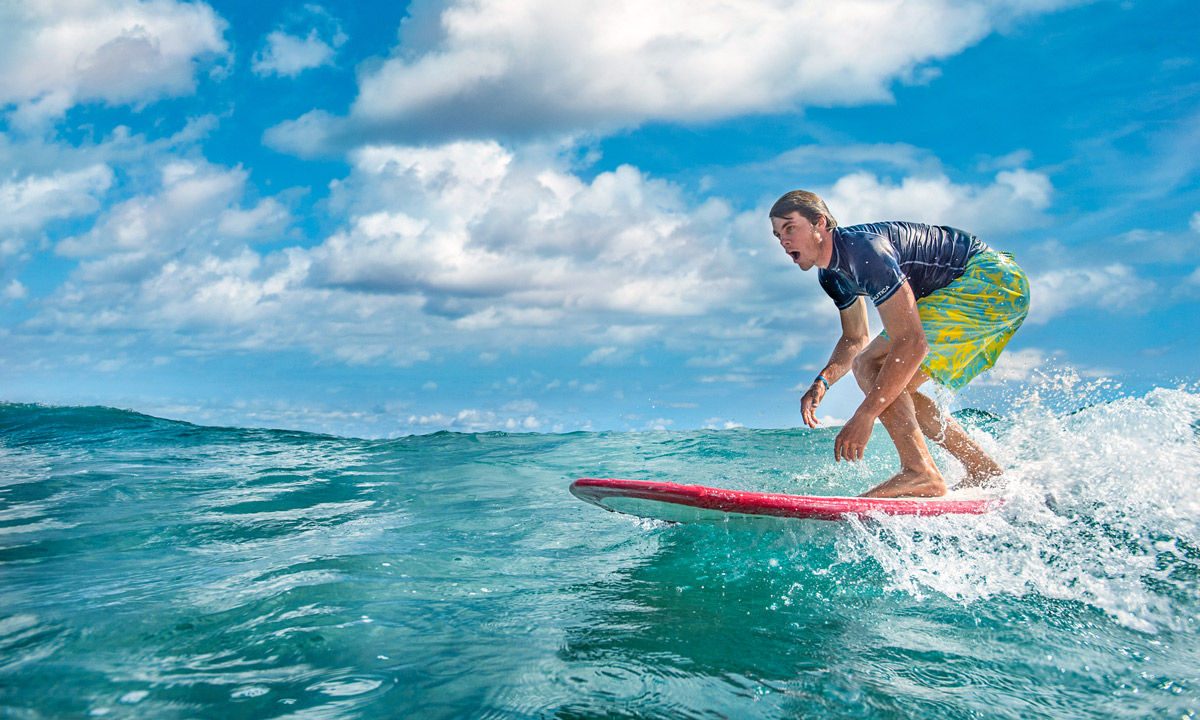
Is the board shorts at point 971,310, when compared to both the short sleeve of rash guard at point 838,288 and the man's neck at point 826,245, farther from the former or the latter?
the man's neck at point 826,245

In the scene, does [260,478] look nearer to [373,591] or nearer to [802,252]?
[373,591]

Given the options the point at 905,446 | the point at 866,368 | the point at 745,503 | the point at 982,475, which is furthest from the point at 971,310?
the point at 745,503

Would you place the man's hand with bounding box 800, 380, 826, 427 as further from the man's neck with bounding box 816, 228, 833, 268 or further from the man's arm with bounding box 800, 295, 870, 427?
the man's neck with bounding box 816, 228, 833, 268

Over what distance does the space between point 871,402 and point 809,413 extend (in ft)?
2.82

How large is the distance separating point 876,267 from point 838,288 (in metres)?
0.89

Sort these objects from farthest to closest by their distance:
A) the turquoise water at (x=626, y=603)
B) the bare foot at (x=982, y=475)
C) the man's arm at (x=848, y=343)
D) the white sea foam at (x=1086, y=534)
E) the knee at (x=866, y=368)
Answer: the man's arm at (x=848, y=343)
the bare foot at (x=982, y=475)
the knee at (x=866, y=368)
the white sea foam at (x=1086, y=534)
the turquoise water at (x=626, y=603)

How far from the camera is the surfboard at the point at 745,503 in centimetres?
395

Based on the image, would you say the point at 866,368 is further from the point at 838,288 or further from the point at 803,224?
the point at 803,224

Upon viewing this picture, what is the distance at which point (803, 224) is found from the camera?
449cm

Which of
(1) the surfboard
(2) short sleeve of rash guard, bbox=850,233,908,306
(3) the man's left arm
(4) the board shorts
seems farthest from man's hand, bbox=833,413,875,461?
(4) the board shorts

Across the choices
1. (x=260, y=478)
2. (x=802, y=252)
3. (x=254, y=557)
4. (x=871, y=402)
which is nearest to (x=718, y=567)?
(x=871, y=402)

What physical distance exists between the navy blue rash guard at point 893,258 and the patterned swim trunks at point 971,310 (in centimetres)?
9

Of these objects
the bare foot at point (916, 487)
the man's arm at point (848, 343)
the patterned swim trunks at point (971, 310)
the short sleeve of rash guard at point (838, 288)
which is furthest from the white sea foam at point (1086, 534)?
the short sleeve of rash guard at point (838, 288)

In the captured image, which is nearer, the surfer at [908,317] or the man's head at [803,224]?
the surfer at [908,317]
